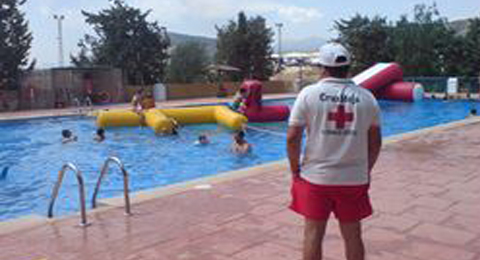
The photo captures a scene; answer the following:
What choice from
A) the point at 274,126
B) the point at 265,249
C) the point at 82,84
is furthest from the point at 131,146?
the point at 82,84

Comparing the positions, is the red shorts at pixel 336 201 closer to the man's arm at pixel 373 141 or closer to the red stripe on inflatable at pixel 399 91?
the man's arm at pixel 373 141

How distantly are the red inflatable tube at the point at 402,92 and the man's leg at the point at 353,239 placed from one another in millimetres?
22716

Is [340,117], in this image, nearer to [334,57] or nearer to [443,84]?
[334,57]

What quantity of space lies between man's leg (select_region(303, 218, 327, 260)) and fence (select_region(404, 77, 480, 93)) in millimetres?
25434

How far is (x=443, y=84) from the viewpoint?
27953 millimetres

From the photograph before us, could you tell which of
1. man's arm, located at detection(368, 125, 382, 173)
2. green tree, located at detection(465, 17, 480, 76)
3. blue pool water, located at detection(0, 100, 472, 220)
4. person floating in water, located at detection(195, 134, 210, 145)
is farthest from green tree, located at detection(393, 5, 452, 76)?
man's arm, located at detection(368, 125, 382, 173)

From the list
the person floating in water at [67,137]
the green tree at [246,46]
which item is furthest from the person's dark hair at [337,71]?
the green tree at [246,46]

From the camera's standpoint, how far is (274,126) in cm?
1638

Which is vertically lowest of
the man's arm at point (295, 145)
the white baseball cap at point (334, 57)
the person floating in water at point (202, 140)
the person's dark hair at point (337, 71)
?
the person floating in water at point (202, 140)

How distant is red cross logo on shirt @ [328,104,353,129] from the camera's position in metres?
2.74

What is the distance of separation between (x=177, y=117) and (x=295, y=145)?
45.9 ft

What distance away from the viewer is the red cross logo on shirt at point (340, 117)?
274 centimetres

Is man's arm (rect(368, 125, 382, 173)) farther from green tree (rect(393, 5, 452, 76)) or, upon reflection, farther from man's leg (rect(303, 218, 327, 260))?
green tree (rect(393, 5, 452, 76))

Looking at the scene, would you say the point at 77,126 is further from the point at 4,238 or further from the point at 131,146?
the point at 4,238
